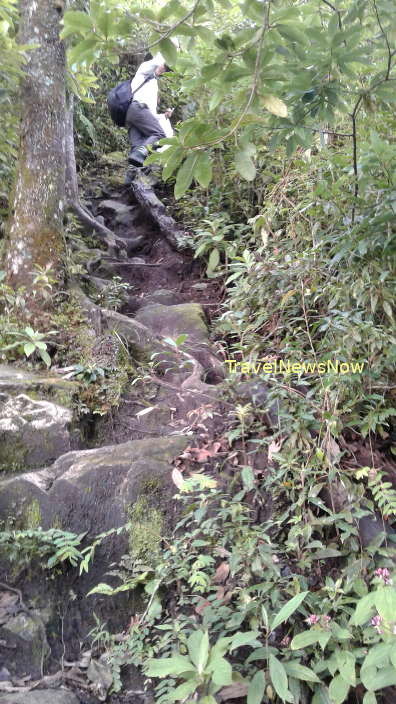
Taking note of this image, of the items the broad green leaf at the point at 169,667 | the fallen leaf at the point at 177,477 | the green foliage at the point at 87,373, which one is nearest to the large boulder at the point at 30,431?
the green foliage at the point at 87,373

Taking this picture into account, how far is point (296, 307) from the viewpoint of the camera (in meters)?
3.87

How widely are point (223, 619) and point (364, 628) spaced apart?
65cm

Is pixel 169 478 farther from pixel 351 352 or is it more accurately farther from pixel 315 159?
pixel 315 159

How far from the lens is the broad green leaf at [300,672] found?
2030 millimetres

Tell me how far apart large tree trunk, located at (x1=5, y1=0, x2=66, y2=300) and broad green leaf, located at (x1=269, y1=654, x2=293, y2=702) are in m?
3.78

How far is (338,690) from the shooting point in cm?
197

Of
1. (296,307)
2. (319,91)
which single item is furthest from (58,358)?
(319,91)

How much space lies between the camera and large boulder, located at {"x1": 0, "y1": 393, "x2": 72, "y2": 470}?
11.7 feet

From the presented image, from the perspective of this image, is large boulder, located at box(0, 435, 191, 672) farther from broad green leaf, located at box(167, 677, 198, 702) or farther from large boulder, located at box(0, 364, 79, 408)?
broad green leaf, located at box(167, 677, 198, 702)

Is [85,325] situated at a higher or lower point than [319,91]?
lower

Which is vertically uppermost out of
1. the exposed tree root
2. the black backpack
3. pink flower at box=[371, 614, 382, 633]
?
the black backpack

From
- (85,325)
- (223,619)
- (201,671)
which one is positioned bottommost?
(223,619)

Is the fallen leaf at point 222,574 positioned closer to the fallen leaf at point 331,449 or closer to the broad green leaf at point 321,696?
the broad green leaf at point 321,696

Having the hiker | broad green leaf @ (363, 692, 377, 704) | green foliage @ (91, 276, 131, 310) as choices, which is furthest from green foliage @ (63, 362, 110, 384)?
the hiker
